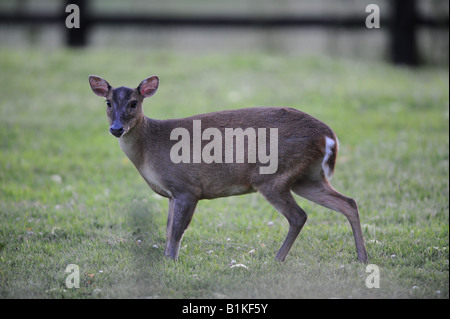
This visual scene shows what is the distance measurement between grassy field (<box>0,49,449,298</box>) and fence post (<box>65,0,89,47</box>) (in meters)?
0.60

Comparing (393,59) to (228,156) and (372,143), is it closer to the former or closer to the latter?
(372,143)

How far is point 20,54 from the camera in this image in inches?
529

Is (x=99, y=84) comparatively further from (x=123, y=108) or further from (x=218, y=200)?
(x=218, y=200)

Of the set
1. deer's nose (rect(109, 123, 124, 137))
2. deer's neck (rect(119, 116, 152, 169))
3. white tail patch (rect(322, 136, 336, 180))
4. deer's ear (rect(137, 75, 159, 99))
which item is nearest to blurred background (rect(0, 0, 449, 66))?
deer's ear (rect(137, 75, 159, 99))

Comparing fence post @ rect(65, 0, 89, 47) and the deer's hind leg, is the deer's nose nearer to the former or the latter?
the deer's hind leg

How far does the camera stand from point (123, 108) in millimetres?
5375

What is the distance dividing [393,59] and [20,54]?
26.9 ft

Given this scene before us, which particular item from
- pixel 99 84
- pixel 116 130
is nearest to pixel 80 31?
pixel 99 84

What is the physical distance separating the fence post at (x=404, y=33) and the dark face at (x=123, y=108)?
9190 mm

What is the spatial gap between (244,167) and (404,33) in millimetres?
9162

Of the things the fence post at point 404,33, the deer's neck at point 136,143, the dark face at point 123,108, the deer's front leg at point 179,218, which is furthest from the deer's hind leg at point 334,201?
the fence post at point 404,33

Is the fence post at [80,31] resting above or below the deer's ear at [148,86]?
above

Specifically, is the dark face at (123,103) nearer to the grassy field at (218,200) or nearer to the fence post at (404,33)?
the grassy field at (218,200)

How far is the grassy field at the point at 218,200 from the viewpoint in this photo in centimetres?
492
